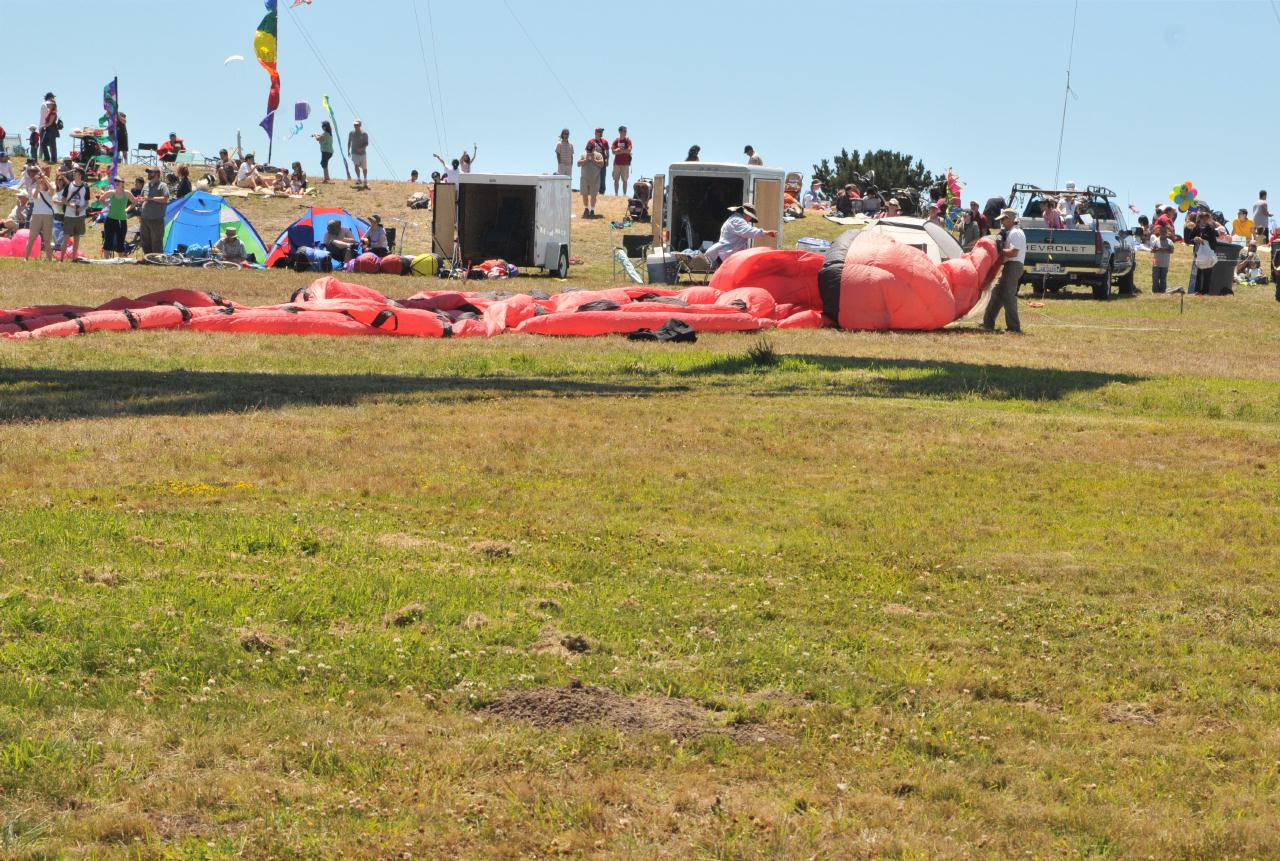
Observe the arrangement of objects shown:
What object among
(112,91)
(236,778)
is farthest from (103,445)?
(112,91)

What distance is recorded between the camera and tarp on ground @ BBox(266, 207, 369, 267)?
30.2 meters

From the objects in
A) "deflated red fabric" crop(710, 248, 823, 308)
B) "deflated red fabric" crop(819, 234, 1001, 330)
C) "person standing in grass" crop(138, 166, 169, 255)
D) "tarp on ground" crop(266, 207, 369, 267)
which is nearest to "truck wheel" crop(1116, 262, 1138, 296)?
"deflated red fabric" crop(819, 234, 1001, 330)

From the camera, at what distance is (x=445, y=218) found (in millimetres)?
30422

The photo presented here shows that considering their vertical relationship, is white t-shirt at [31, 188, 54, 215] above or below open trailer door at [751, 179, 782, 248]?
below

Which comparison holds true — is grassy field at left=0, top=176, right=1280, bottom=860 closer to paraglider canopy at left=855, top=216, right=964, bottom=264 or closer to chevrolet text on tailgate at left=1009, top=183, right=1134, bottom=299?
paraglider canopy at left=855, top=216, right=964, bottom=264

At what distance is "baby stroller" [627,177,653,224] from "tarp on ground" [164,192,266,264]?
960cm

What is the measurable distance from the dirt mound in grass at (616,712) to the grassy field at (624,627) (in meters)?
0.02

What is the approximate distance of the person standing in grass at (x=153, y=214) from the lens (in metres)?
30.1

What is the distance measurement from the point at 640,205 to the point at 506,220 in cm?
728

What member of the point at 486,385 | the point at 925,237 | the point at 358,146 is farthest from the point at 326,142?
the point at 486,385

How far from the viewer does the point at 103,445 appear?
35.0 feet

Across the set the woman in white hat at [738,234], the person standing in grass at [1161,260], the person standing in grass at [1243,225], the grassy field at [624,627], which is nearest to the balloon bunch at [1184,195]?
the person standing in grass at [1243,225]

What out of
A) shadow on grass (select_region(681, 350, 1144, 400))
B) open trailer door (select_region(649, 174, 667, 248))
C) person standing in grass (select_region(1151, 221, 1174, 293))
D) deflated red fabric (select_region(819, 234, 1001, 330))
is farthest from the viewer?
person standing in grass (select_region(1151, 221, 1174, 293))

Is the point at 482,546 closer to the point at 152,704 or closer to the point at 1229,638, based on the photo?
the point at 152,704
